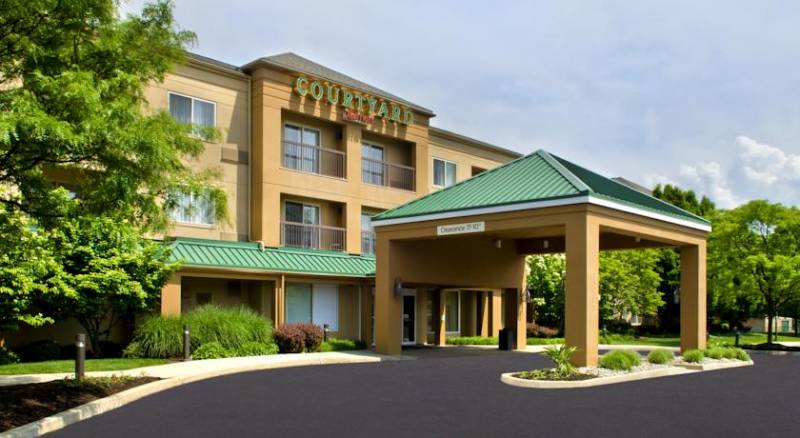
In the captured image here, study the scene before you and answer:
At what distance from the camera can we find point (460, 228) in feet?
71.8

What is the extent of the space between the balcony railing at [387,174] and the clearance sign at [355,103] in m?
1.95

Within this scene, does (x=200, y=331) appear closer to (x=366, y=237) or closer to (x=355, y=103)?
(x=366, y=237)

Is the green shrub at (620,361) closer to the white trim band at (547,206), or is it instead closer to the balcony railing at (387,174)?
the white trim band at (547,206)

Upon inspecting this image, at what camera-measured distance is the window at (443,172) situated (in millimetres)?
37000

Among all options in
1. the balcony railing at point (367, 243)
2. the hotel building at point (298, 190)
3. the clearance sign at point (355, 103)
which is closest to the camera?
the hotel building at point (298, 190)

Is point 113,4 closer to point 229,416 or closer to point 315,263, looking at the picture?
point 229,416

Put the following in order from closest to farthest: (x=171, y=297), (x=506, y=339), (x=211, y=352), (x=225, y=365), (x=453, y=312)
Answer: (x=225, y=365)
(x=211, y=352)
(x=171, y=297)
(x=506, y=339)
(x=453, y=312)

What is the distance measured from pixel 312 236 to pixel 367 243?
314 cm

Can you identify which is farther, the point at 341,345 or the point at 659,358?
the point at 341,345

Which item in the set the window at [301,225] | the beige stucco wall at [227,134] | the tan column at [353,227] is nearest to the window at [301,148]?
the window at [301,225]

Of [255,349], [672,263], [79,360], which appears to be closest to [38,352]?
[255,349]

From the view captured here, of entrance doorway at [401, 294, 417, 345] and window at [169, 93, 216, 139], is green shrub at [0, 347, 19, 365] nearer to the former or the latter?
window at [169, 93, 216, 139]

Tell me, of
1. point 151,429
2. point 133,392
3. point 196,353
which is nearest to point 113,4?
point 151,429

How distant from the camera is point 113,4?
1087cm
